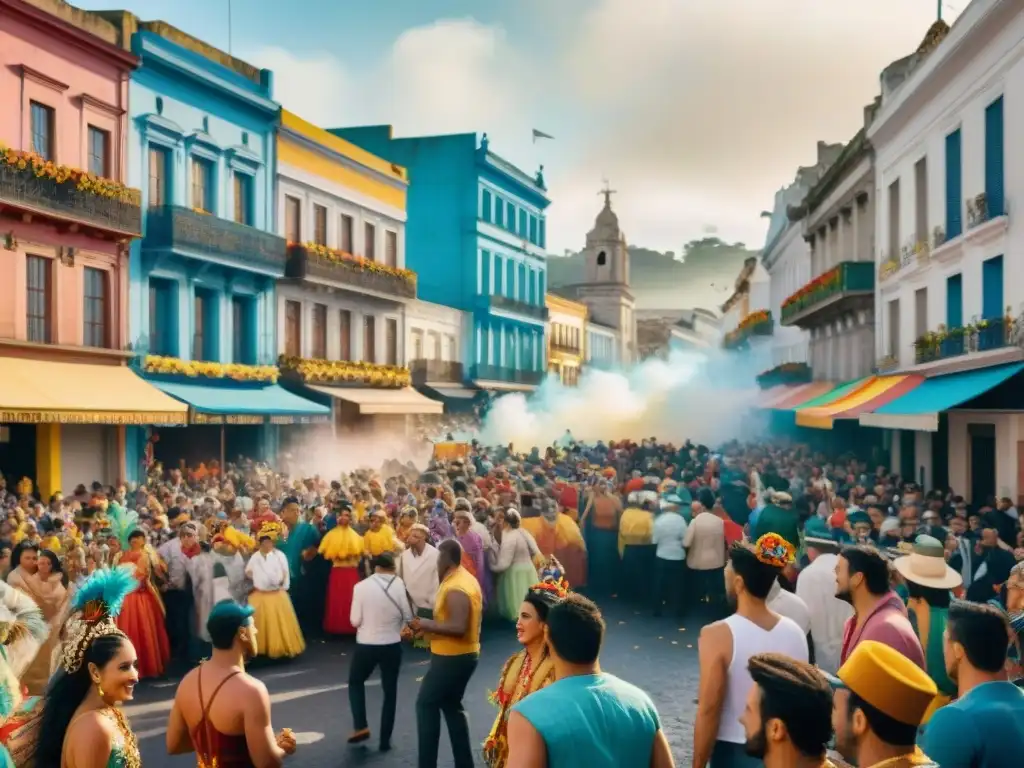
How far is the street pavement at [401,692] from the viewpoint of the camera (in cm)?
825

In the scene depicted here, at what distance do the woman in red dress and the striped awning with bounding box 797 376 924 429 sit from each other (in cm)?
1500

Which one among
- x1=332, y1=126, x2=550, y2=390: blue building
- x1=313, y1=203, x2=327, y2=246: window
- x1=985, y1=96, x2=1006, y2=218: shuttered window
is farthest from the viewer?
x1=332, y1=126, x2=550, y2=390: blue building

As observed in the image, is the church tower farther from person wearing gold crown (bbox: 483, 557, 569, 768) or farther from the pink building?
person wearing gold crown (bbox: 483, 557, 569, 768)

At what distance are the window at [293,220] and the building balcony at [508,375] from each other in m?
15.1

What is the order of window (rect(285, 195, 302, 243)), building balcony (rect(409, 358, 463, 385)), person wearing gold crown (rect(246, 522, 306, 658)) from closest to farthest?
person wearing gold crown (rect(246, 522, 306, 658)) < window (rect(285, 195, 302, 243)) < building balcony (rect(409, 358, 463, 385))

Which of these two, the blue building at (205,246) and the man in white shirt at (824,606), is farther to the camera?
the blue building at (205,246)

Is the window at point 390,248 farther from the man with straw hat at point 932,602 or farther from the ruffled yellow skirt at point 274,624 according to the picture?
the man with straw hat at point 932,602

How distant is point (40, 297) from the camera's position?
790 inches

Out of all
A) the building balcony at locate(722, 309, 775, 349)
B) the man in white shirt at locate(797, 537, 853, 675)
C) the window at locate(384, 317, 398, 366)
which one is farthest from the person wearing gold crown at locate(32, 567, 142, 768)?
the building balcony at locate(722, 309, 775, 349)

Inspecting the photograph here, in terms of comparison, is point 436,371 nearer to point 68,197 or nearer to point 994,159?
point 68,197

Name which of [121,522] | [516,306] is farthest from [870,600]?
[516,306]

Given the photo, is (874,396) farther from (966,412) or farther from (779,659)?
(779,659)

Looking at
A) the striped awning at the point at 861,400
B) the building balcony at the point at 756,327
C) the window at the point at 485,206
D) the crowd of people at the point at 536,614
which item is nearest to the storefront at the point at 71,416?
the crowd of people at the point at 536,614

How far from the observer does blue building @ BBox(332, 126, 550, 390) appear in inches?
1753
